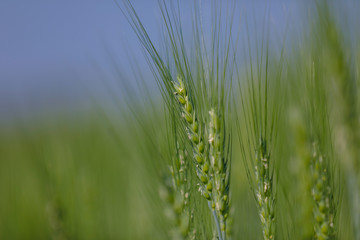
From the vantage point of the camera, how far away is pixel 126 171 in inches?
75.7

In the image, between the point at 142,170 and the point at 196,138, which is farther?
the point at 142,170

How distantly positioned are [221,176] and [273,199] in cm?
13

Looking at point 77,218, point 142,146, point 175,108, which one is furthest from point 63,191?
point 175,108

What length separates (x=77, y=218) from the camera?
1.38 m

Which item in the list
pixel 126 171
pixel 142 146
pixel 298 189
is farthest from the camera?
pixel 126 171

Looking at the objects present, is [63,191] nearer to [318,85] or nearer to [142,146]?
[142,146]

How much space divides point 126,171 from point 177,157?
3.89 ft

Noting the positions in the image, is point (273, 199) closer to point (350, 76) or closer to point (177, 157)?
point (177, 157)

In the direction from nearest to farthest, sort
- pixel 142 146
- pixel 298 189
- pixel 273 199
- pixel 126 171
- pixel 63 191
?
1. pixel 298 189
2. pixel 273 199
3. pixel 142 146
4. pixel 63 191
5. pixel 126 171

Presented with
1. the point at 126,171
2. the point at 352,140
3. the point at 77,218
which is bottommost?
the point at 126,171

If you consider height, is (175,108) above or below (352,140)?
above

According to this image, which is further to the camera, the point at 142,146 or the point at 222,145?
the point at 142,146

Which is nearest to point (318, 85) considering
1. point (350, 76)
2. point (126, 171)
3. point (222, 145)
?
point (350, 76)

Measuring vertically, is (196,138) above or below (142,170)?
above
